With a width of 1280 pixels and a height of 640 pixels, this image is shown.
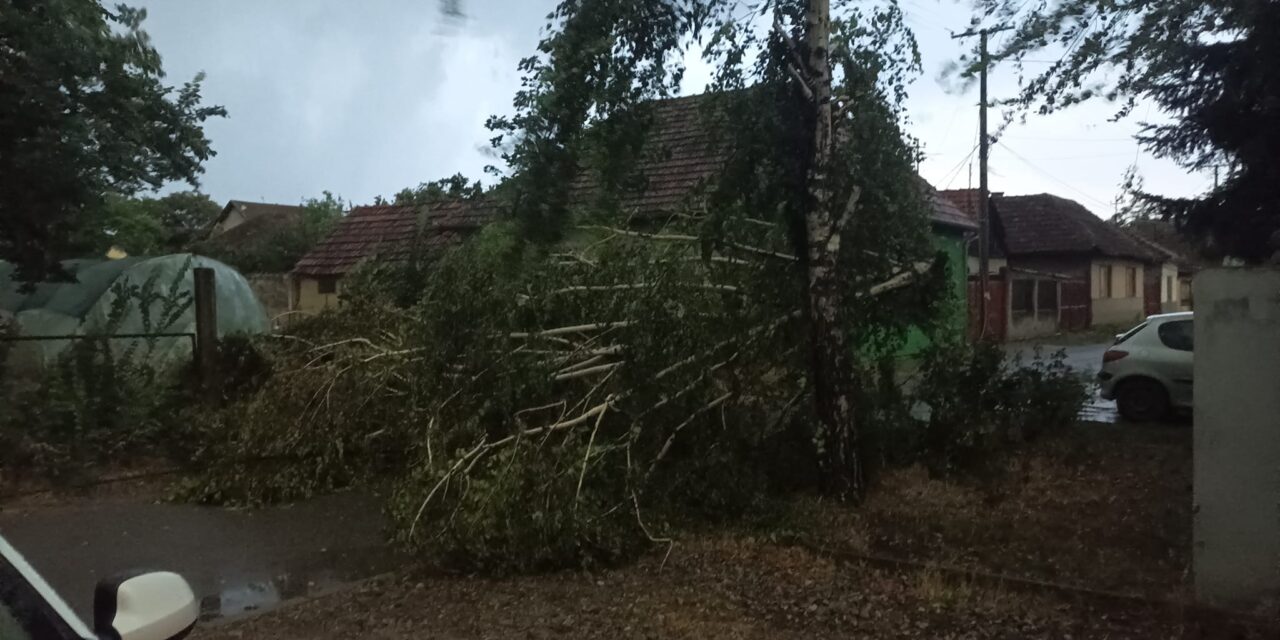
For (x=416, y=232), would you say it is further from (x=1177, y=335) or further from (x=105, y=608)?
(x=105, y=608)

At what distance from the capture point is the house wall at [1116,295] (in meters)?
36.3

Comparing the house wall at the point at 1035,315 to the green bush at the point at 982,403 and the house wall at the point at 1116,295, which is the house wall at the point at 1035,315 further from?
the green bush at the point at 982,403

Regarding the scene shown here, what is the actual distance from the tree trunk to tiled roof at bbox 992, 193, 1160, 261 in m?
28.7

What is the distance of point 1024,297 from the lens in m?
31.7

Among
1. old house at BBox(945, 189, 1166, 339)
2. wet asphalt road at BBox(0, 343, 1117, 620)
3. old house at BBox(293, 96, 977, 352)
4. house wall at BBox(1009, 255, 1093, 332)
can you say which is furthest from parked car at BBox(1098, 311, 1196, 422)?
house wall at BBox(1009, 255, 1093, 332)

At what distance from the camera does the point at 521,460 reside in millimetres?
7195

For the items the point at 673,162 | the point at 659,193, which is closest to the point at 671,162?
the point at 673,162

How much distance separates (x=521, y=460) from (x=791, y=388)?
252cm

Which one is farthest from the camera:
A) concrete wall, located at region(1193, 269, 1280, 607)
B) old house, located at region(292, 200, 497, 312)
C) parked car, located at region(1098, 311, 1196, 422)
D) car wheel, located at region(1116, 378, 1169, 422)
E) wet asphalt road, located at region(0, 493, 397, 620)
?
old house, located at region(292, 200, 497, 312)

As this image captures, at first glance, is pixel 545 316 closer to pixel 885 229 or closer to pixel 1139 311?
pixel 885 229

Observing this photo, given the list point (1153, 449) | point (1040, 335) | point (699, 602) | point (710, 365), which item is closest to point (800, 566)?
point (699, 602)

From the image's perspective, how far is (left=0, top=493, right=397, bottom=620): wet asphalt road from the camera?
7207mm

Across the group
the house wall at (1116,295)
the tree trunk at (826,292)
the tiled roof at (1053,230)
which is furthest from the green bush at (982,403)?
the house wall at (1116,295)

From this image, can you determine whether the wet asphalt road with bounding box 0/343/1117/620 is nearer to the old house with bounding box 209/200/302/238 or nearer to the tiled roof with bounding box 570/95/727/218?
the tiled roof with bounding box 570/95/727/218
